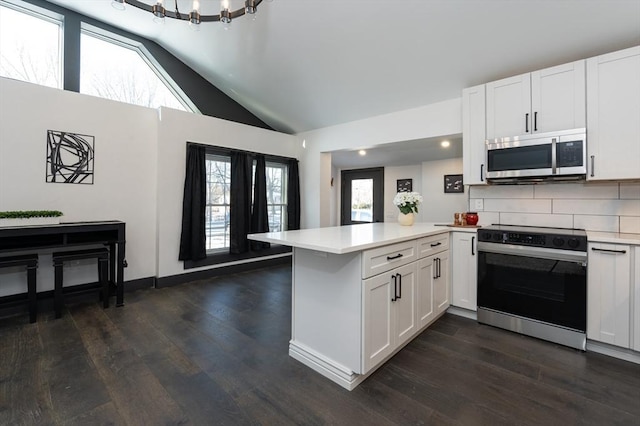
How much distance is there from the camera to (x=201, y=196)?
407cm

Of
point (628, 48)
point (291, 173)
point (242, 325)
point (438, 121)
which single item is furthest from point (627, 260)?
point (291, 173)

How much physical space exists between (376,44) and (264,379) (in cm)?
321

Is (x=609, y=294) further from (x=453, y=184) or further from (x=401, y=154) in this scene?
(x=401, y=154)

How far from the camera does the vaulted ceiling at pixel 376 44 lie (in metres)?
2.31

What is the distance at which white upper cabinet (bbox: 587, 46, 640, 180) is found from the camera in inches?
85.6

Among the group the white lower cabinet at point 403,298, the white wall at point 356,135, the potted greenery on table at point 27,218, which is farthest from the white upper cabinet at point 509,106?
the potted greenery on table at point 27,218

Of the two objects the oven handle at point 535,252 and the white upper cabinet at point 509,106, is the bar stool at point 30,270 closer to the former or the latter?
the oven handle at point 535,252

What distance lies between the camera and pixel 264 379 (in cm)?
181

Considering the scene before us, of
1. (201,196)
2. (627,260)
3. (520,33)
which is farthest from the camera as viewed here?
(201,196)

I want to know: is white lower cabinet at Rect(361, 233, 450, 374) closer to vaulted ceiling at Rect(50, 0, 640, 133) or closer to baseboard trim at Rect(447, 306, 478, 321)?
baseboard trim at Rect(447, 306, 478, 321)

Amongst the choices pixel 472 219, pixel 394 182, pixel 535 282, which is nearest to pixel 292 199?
pixel 394 182

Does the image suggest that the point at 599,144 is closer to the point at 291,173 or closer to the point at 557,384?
the point at 557,384

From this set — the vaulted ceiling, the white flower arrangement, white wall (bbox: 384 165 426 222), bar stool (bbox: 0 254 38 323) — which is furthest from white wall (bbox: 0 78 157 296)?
white wall (bbox: 384 165 426 222)

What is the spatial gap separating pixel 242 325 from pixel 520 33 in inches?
142
